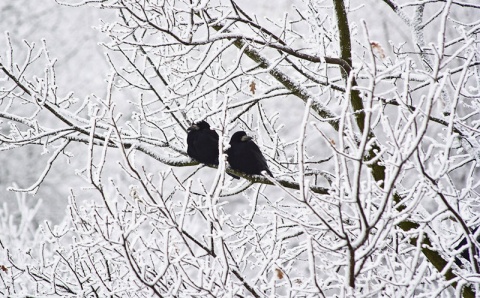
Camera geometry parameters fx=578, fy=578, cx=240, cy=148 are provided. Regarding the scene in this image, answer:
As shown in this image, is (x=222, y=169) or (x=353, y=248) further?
(x=222, y=169)

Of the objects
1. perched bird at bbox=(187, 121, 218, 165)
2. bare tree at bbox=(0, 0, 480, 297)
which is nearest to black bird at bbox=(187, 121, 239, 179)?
perched bird at bbox=(187, 121, 218, 165)

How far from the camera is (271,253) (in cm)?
323

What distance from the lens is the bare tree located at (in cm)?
217

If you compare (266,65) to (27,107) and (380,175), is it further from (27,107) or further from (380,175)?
(27,107)

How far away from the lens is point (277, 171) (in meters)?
5.14

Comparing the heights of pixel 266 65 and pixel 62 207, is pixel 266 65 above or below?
below

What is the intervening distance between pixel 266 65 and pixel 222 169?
5.99ft

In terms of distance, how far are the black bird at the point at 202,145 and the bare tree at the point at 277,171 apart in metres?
0.10

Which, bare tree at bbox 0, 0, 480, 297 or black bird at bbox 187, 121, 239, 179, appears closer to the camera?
bare tree at bbox 0, 0, 480, 297

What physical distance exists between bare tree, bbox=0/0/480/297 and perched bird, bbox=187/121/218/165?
0.34ft

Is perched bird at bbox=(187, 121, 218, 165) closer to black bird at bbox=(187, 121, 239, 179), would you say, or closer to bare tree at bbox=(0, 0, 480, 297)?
black bird at bbox=(187, 121, 239, 179)

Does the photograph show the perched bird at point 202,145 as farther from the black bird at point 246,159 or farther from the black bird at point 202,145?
the black bird at point 246,159

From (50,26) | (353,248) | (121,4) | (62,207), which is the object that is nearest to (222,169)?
(353,248)

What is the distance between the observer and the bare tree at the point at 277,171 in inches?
85.5
